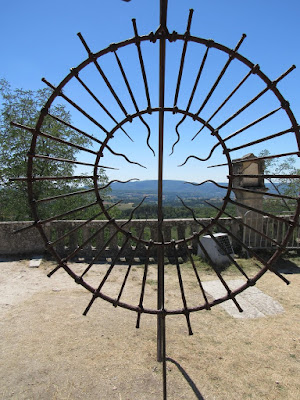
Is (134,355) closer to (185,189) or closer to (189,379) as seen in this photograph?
(189,379)

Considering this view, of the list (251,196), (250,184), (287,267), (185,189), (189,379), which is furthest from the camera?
(185,189)

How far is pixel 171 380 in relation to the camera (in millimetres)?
3201

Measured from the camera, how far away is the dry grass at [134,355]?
307cm

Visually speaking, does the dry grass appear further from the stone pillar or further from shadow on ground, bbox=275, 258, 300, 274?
the stone pillar

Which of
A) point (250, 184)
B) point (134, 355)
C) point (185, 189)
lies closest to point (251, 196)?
point (250, 184)

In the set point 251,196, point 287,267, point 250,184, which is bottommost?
point 287,267

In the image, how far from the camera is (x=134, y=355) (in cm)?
364

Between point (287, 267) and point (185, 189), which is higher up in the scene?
point (185, 189)

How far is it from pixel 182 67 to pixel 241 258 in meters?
6.51

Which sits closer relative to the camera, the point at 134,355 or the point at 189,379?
the point at 189,379

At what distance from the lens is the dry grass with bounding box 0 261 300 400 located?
307 cm

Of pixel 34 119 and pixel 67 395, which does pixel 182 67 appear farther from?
pixel 34 119

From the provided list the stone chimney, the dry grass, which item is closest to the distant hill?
the stone chimney

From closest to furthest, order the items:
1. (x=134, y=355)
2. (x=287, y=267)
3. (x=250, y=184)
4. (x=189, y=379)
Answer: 1. (x=189, y=379)
2. (x=134, y=355)
3. (x=287, y=267)
4. (x=250, y=184)
